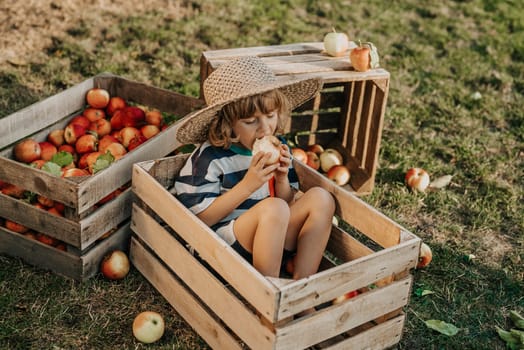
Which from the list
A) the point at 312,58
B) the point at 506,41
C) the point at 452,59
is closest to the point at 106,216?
the point at 312,58

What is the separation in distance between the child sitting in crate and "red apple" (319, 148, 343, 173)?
1.31 meters

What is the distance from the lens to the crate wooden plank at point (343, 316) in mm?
2742

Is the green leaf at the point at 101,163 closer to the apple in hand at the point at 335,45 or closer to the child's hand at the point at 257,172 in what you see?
the child's hand at the point at 257,172

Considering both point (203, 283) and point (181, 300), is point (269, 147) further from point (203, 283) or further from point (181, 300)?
point (181, 300)

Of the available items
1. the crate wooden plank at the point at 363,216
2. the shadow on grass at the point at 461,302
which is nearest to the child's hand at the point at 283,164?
the crate wooden plank at the point at 363,216

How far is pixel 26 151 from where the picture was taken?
3.82m

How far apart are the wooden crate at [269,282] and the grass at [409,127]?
19 centimetres

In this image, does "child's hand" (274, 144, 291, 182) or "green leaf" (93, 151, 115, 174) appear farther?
"green leaf" (93, 151, 115, 174)

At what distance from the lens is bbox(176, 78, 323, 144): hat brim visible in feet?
10.3

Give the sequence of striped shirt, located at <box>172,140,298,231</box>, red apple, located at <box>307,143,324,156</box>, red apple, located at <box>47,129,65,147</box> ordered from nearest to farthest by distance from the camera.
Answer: striped shirt, located at <box>172,140,298,231</box> → red apple, located at <box>47,129,65,147</box> → red apple, located at <box>307,143,324,156</box>

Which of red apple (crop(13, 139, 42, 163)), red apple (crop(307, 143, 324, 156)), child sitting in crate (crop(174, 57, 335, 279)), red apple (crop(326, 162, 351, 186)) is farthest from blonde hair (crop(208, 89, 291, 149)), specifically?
red apple (crop(307, 143, 324, 156))

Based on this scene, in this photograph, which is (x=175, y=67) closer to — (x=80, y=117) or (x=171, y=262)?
(x=80, y=117)

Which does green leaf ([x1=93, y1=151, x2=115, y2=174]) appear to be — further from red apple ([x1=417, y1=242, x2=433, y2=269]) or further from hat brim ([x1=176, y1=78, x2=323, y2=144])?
red apple ([x1=417, y1=242, x2=433, y2=269])

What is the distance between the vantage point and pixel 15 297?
337 centimetres
